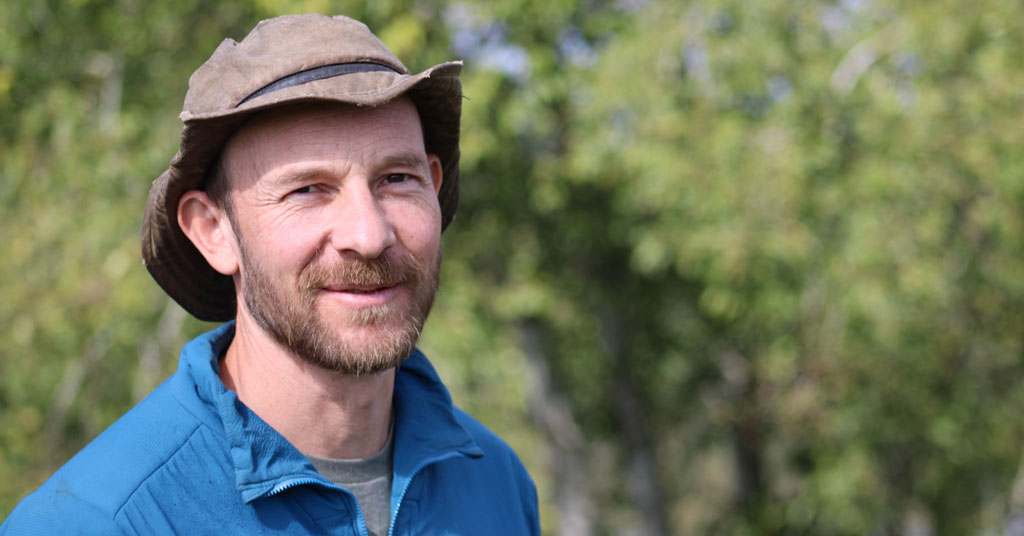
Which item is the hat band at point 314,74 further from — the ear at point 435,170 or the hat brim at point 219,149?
the ear at point 435,170

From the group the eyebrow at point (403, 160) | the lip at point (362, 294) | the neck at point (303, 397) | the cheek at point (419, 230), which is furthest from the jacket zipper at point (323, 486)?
the eyebrow at point (403, 160)

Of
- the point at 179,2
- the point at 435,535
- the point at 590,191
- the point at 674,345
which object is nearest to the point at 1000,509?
the point at 674,345

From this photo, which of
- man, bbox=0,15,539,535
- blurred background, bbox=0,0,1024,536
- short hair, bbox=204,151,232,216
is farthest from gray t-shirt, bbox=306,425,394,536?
blurred background, bbox=0,0,1024,536

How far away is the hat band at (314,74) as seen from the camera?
1.45 meters

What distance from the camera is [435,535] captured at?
1.58 m

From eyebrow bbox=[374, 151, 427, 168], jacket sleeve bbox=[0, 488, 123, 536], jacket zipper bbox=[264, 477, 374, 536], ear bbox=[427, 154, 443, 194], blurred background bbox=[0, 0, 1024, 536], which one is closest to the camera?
jacket sleeve bbox=[0, 488, 123, 536]

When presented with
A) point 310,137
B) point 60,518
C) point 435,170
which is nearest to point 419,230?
point 310,137

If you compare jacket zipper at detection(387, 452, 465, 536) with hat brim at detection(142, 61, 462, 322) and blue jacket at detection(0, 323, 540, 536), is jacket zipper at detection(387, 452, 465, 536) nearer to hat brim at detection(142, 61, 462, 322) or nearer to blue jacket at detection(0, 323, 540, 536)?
blue jacket at detection(0, 323, 540, 536)

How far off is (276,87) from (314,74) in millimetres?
59

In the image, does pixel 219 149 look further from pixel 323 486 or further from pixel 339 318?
pixel 323 486

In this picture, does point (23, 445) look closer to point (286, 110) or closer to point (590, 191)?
point (286, 110)

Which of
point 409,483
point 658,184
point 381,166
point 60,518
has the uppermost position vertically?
point 381,166

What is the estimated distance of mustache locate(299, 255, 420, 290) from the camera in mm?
1445

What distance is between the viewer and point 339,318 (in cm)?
147
